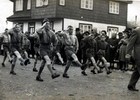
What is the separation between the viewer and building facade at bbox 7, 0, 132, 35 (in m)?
31.6

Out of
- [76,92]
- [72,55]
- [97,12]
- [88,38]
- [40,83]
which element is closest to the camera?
[76,92]

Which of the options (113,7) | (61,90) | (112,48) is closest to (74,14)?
(113,7)

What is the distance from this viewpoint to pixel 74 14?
32.2 m

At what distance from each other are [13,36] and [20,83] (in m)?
2.68

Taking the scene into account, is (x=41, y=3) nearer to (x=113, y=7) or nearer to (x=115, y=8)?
(x=113, y=7)

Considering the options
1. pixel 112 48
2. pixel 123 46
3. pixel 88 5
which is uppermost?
pixel 88 5

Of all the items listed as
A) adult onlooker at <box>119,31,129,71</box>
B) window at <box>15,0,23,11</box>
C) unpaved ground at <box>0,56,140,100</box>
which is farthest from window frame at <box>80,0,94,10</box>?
unpaved ground at <box>0,56,140,100</box>

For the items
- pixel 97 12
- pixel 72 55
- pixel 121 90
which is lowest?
pixel 121 90

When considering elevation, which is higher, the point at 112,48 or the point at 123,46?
the point at 123,46

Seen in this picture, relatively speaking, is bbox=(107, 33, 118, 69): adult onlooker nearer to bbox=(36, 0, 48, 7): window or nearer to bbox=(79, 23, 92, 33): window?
bbox=(79, 23, 92, 33): window

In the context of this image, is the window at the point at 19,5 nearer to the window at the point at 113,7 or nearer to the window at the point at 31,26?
the window at the point at 31,26

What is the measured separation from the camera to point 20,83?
38.4 ft

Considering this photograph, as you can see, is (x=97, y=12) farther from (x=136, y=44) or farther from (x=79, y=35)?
(x=136, y=44)

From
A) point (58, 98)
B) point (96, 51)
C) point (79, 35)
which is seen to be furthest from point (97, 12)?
point (58, 98)
